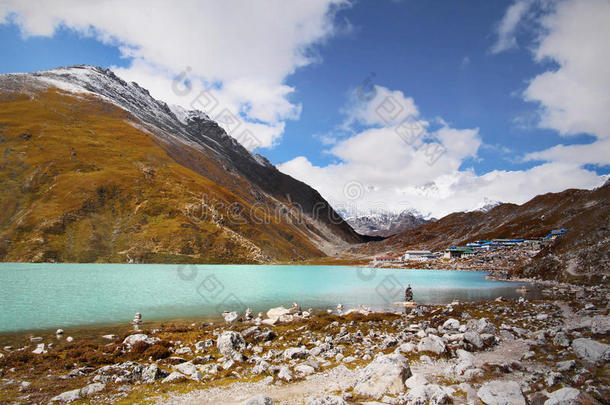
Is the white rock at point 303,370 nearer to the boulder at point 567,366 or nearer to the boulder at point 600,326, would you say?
the boulder at point 567,366

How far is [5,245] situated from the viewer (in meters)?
135

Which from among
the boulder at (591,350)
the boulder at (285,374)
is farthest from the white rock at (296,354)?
Result: the boulder at (591,350)

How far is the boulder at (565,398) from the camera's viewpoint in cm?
1067

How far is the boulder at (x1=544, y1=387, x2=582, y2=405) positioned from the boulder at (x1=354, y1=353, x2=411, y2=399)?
5305mm

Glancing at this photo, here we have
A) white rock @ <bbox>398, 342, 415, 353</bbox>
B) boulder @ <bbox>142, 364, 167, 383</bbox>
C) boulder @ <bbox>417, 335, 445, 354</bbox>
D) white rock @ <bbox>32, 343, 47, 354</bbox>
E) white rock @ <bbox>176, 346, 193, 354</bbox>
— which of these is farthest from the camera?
white rock @ <bbox>176, 346, 193, 354</bbox>

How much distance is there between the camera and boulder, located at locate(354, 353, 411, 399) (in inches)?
551

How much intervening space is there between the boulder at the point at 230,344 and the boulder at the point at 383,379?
448 inches

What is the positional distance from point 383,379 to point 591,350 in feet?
36.8

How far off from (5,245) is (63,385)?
162368mm

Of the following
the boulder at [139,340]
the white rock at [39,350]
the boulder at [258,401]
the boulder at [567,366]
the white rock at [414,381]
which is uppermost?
the white rock at [39,350]

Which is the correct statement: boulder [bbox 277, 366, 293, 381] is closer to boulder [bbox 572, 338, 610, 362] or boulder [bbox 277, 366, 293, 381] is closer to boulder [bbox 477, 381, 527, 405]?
boulder [bbox 477, 381, 527, 405]

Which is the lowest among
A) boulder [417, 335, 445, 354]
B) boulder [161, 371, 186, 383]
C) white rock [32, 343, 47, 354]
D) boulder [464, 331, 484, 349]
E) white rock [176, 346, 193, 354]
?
boulder [464, 331, 484, 349]

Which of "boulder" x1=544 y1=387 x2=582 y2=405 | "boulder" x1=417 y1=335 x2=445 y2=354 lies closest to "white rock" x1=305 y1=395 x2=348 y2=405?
"boulder" x1=544 y1=387 x2=582 y2=405

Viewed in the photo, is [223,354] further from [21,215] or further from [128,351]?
[21,215]
